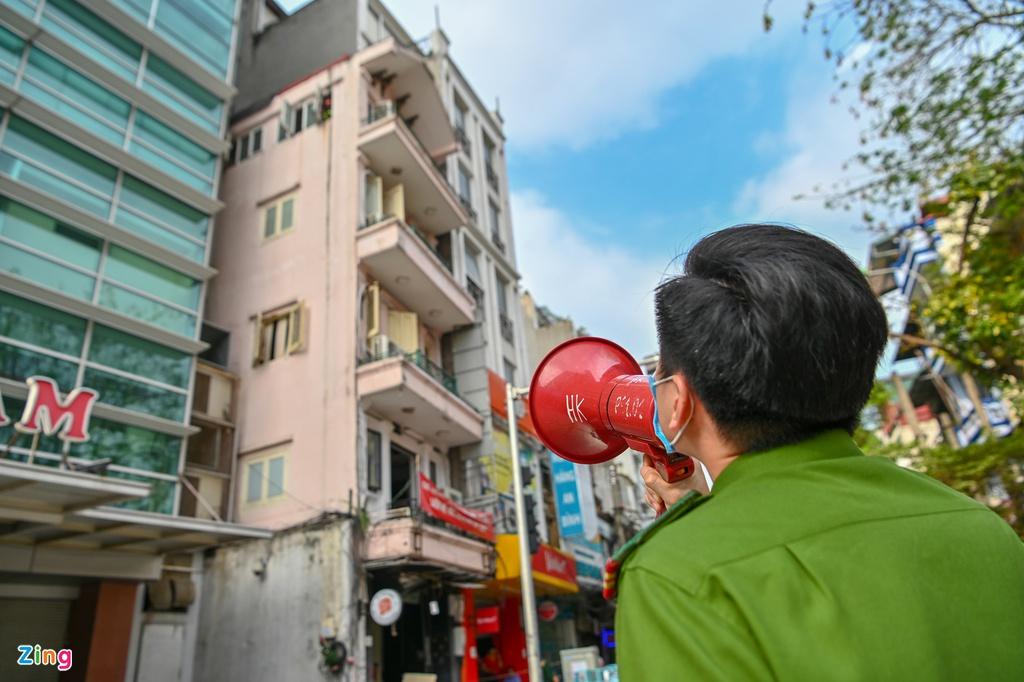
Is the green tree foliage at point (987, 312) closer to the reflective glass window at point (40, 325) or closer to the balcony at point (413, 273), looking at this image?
the balcony at point (413, 273)

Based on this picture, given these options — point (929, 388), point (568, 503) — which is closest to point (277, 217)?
point (568, 503)

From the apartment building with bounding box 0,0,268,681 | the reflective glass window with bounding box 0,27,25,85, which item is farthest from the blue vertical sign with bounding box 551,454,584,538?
the reflective glass window with bounding box 0,27,25,85

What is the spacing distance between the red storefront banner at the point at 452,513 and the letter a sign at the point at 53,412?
5571 mm

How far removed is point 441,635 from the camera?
45.0 ft

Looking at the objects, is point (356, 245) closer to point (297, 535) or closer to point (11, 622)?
point (297, 535)

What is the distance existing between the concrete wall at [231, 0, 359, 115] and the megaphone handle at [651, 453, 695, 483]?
1995 centimetres

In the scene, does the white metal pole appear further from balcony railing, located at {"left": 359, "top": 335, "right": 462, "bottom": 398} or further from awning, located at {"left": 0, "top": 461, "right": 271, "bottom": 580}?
awning, located at {"left": 0, "top": 461, "right": 271, "bottom": 580}

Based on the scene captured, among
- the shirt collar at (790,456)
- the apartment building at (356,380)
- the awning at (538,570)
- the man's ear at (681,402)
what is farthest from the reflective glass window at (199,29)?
the shirt collar at (790,456)

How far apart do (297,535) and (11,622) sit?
4433mm

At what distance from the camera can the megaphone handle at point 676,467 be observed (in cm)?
166

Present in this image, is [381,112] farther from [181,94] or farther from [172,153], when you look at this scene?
[172,153]

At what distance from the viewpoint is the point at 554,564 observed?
16.1 metres

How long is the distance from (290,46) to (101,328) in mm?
13312

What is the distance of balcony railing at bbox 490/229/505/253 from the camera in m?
23.7
